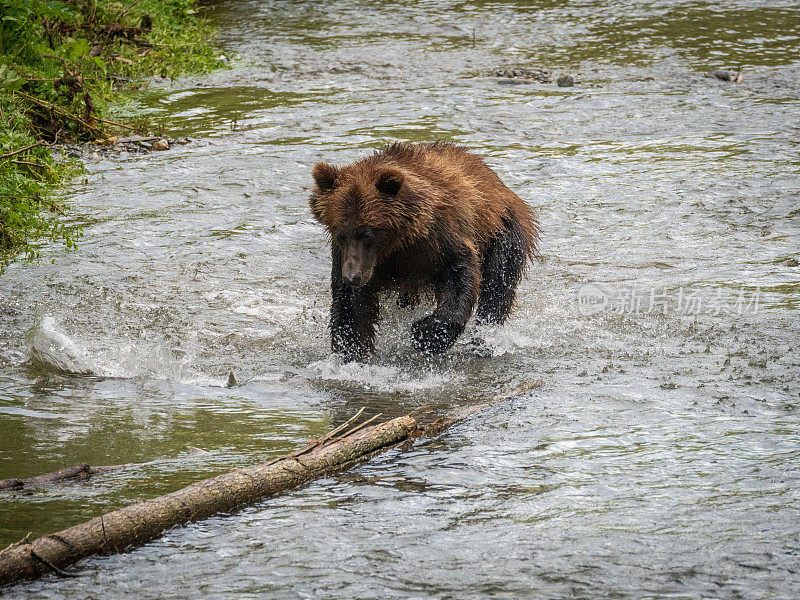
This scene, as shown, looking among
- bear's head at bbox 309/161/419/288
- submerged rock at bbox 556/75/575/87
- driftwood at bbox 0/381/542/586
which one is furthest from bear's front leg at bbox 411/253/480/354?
submerged rock at bbox 556/75/575/87

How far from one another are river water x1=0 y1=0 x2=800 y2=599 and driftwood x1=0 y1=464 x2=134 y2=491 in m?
0.14

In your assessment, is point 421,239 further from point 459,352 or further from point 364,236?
point 459,352

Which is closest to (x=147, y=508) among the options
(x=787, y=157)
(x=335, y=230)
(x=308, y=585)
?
(x=308, y=585)

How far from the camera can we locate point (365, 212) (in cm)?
653

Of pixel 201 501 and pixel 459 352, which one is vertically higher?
pixel 201 501

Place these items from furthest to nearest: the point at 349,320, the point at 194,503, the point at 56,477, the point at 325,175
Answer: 1. the point at 349,320
2. the point at 325,175
3. the point at 56,477
4. the point at 194,503

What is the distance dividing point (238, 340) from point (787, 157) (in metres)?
7.02

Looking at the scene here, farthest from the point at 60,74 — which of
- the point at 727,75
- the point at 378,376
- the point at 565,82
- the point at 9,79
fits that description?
the point at 727,75

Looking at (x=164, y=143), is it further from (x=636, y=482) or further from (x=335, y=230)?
(x=636, y=482)

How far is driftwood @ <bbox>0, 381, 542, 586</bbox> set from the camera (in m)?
3.68

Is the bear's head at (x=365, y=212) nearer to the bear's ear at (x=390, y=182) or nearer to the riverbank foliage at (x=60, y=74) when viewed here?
the bear's ear at (x=390, y=182)
